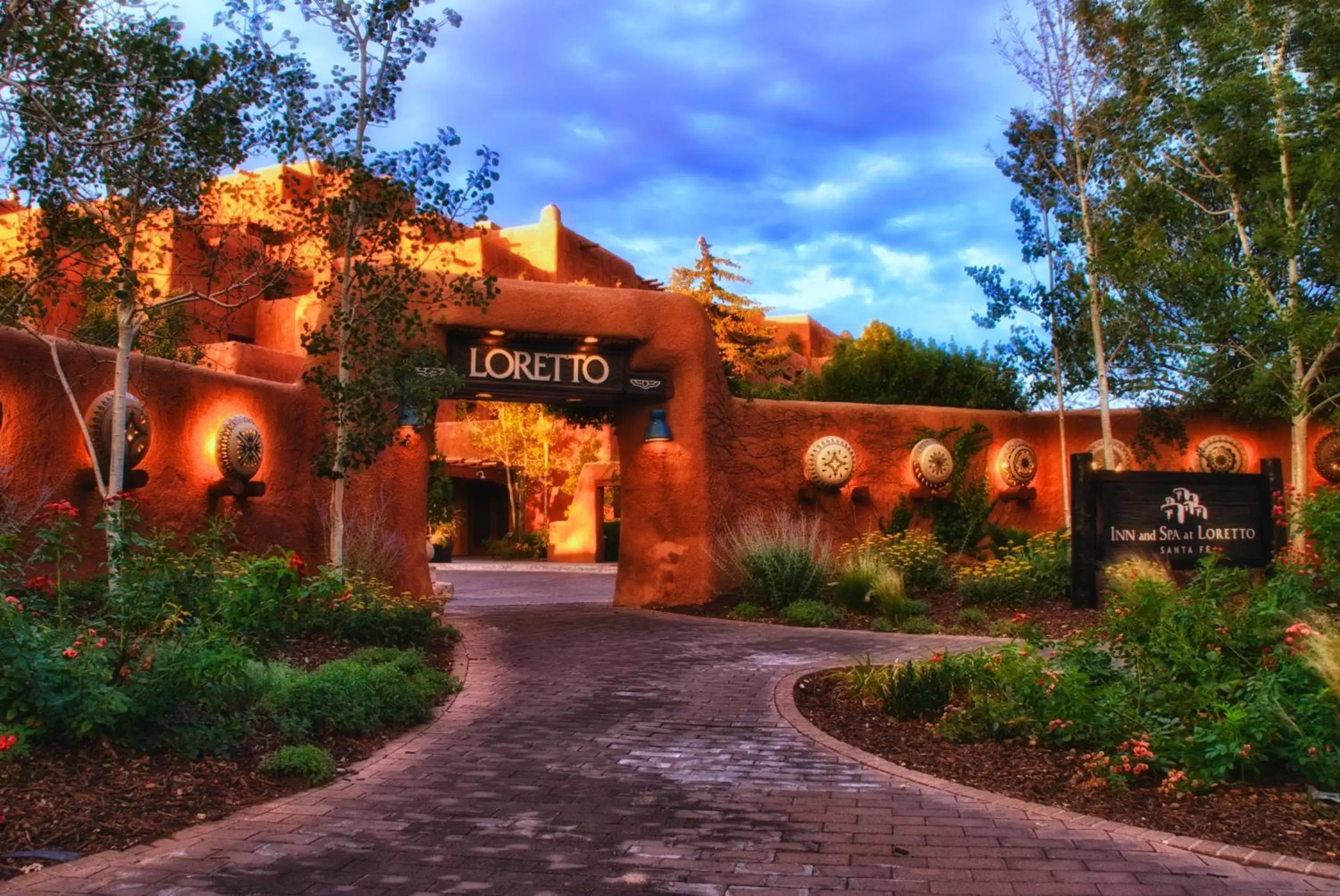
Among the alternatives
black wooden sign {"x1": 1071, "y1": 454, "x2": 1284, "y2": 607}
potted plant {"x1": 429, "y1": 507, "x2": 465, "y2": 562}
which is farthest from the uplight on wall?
potted plant {"x1": 429, "y1": 507, "x2": 465, "y2": 562}

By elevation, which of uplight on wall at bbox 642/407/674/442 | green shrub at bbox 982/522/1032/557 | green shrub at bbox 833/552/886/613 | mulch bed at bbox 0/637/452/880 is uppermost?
uplight on wall at bbox 642/407/674/442

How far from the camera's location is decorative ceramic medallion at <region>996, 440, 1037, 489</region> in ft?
54.3

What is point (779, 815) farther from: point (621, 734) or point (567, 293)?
point (567, 293)

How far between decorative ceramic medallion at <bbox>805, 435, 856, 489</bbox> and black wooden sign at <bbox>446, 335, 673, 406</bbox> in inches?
99.1

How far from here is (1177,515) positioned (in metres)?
9.69

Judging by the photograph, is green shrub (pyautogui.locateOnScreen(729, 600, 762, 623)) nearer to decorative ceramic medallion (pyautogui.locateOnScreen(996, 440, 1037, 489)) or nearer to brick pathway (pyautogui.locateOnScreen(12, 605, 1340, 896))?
brick pathway (pyautogui.locateOnScreen(12, 605, 1340, 896))

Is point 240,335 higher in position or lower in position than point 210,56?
higher

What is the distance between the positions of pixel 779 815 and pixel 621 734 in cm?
172

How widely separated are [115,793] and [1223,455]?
1579 cm

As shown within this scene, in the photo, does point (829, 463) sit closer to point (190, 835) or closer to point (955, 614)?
point (955, 614)

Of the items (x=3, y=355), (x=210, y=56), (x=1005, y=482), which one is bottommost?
(x=1005, y=482)

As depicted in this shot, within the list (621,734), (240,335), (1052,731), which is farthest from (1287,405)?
(240,335)

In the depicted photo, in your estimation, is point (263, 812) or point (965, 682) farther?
point (965, 682)

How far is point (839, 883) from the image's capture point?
3.80 metres
